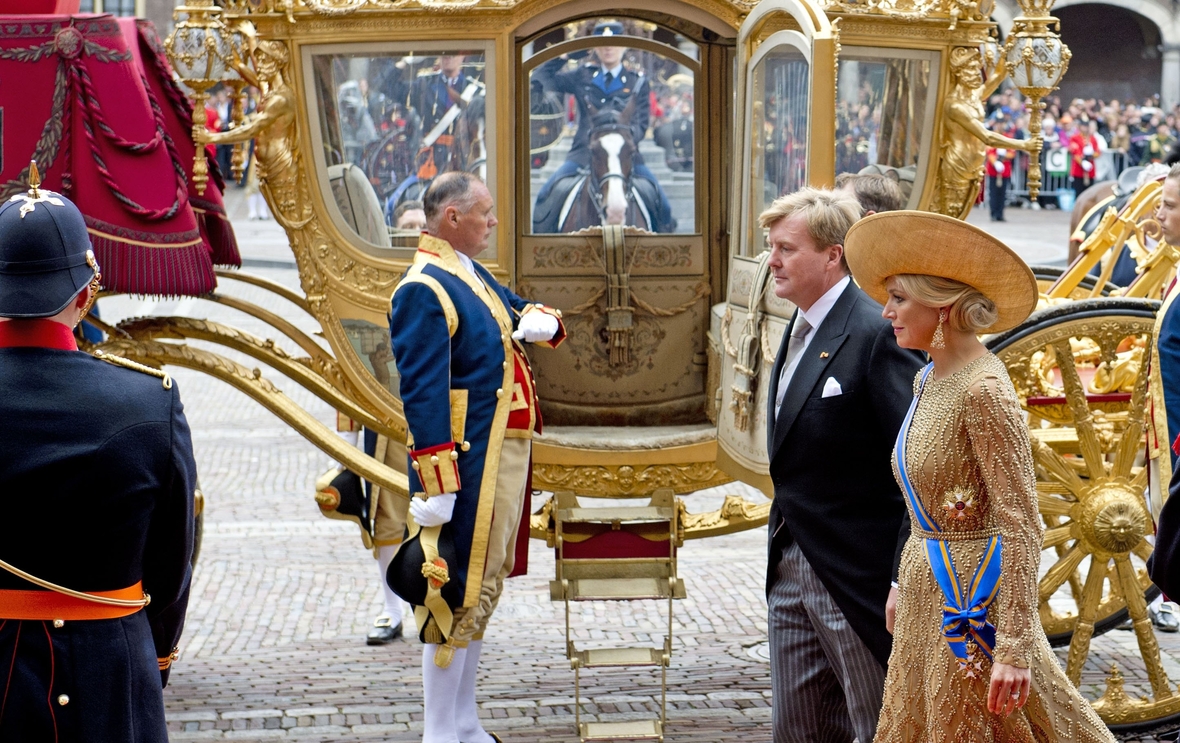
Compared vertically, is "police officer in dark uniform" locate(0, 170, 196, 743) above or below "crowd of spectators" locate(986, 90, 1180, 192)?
below

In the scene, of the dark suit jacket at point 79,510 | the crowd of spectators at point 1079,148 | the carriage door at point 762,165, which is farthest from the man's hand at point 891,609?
the crowd of spectators at point 1079,148

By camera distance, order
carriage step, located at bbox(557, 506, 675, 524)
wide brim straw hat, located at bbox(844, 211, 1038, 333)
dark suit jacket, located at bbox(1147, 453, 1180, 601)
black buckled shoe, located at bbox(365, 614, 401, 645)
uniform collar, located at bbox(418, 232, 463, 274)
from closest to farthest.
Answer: wide brim straw hat, located at bbox(844, 211, 1038, 333) < dark suit jacket, located at bbox(1147, 453, 1180, 601) < uniform collar, located at bbox(418, 232, 463, 274) < carriage step, located at bbox(557, 506, 675, 524) < black buckled shoe, located at bbox(365, 614, 401, 645)

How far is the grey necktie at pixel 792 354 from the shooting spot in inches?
137

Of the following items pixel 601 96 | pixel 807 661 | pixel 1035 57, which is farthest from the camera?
pixel 601 96

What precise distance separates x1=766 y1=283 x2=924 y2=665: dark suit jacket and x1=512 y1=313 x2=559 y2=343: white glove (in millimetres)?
1109

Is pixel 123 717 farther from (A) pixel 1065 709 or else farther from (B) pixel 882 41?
(B) pixel 882 41

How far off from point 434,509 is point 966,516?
1.72m

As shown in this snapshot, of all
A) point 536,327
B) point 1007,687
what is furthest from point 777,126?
point 1007,687

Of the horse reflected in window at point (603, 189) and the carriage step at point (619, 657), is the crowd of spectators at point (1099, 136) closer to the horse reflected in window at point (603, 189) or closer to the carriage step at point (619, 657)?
the horse reflected in window at point (603, 189)

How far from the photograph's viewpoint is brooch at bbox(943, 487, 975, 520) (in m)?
2.83

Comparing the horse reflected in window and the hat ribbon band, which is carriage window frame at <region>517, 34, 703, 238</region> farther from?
the hat ribbon band

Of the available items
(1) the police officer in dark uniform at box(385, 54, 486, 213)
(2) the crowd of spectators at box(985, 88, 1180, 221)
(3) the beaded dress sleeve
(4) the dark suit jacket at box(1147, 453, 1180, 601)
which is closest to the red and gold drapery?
(1) the police officer in dark uniform at box(385, 54, 486, 213)

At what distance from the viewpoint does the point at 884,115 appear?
493cm

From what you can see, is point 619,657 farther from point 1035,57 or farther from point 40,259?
point 40,259
